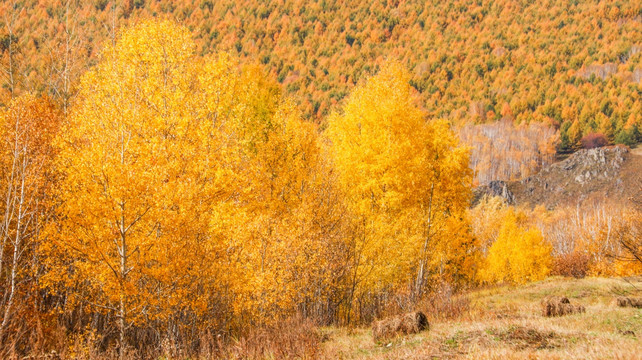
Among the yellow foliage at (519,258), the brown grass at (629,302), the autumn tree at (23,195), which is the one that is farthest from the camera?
the yellow foliage at (519,258)

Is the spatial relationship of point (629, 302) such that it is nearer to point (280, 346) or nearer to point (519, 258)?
point (280, 346)

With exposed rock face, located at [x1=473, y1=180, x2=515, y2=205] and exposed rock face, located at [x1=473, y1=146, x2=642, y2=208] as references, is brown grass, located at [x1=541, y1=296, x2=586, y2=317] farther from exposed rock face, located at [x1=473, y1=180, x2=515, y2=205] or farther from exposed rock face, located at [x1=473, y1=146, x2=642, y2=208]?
exposed rock face, located at [x1=473, y1=180, x2=515, y2=205]

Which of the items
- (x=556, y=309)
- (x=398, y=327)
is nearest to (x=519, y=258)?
(x=556, y=309)

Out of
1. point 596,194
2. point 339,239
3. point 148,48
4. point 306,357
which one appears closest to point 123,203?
point 306,357

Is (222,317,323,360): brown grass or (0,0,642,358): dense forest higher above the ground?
(0,0,642,358): dense forest

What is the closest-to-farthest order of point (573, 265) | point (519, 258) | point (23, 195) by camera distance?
point (23, 195), point (519, 258), point (573, 265)

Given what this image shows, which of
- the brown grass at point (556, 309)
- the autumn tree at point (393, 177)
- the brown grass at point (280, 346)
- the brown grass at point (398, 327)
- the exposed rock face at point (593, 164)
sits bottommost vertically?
the brown grass at point (280, 346)

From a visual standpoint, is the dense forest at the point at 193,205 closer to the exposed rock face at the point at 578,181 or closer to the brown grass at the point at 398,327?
the brown grass at the point at 398,327

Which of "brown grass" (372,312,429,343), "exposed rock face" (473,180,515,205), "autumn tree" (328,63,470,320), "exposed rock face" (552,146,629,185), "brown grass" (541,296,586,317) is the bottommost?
"brown grass" (372,312,429,343)

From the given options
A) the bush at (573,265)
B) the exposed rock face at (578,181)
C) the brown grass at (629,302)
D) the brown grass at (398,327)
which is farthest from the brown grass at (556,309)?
the exposed rock face at (578,181)

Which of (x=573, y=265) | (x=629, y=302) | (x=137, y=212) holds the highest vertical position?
(x=137, y=212)

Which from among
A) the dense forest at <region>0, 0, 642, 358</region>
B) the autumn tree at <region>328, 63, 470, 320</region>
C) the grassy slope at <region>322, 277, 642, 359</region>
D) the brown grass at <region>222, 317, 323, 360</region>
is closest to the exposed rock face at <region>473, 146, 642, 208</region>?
the dense forest at <region>0, 0, 642, 358</region>

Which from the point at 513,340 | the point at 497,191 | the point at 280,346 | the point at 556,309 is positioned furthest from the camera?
the point at 497,191

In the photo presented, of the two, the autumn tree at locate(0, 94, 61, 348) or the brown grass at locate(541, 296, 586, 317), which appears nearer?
the autumn tree at locate(0, 94, 61, 348)
